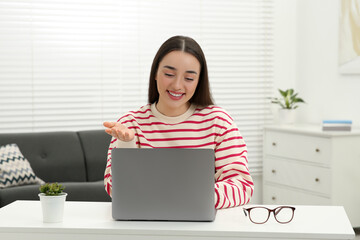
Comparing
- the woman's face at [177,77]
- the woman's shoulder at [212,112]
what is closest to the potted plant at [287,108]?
the woman's shoulder at [212,112]

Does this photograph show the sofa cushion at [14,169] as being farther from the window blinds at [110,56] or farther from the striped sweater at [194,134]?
the striped sweater at [194,134]

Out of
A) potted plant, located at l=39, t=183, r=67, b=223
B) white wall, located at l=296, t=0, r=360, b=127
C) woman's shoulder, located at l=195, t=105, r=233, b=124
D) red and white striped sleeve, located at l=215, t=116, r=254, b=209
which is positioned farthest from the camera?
white wall, located at l=296, t=0, r=360, b=127

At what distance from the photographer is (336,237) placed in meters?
1.90

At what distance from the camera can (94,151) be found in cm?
493

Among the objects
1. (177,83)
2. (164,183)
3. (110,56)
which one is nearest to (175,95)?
(177,83)

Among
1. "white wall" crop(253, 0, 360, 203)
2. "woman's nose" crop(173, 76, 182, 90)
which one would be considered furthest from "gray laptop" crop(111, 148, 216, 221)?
"white wall" crop(253, 0, 360, 203)

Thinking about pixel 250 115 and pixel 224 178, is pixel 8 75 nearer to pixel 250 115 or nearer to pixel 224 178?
pixel 250 115

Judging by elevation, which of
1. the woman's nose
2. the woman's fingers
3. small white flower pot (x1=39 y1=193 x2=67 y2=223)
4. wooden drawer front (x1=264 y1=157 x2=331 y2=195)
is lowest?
wooden drawer front (x1=264 y1=157 x2=331 y2=195)

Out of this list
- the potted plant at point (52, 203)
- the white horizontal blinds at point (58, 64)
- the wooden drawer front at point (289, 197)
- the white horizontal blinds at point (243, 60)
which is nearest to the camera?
the potted plant at point (52, 203)

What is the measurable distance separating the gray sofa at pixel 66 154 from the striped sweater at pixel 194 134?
209 cm

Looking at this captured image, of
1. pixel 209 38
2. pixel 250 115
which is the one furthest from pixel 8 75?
pixel 250 115

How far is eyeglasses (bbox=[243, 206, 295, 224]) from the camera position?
6.72 ft

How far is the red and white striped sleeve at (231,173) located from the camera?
223cm

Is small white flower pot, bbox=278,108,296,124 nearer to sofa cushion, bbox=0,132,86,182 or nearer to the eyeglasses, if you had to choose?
sofa cushion, bbox=0,132,86,182
